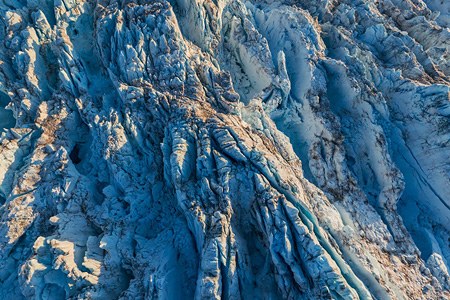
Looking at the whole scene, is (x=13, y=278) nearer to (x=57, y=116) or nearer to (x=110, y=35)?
(x=57, y=116)

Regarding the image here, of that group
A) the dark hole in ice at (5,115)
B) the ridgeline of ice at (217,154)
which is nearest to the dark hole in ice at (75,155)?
the ridgeline of ice at (217,154)

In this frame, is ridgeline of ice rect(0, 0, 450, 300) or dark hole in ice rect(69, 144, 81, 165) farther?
dark hole in ice rect(69, 144, 81, 165)

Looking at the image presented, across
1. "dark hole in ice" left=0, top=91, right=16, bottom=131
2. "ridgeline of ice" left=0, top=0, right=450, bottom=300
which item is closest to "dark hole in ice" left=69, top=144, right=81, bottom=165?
"ridgeline of ice" left=0, top=0, right=450, bottom=300

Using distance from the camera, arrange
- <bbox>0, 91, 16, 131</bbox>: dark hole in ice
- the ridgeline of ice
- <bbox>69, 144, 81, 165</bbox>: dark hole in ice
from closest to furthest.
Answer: the ridgeline of ice → <bbox>69, 144, 81, 165</bbox>: dark hole in ice → <bbox>0, 91, 16, 131</bbox>: dark hole in ice

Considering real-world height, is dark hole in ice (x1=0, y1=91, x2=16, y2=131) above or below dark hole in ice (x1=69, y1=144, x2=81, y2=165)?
above

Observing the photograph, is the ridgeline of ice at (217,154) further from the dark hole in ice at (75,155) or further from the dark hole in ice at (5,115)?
the dark hole in ice at (5,115)

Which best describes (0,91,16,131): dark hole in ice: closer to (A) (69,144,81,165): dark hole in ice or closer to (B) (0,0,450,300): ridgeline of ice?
(B) (0,0,450,300): ridgeline of ice

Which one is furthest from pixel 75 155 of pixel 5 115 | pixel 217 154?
pixel 217 154
